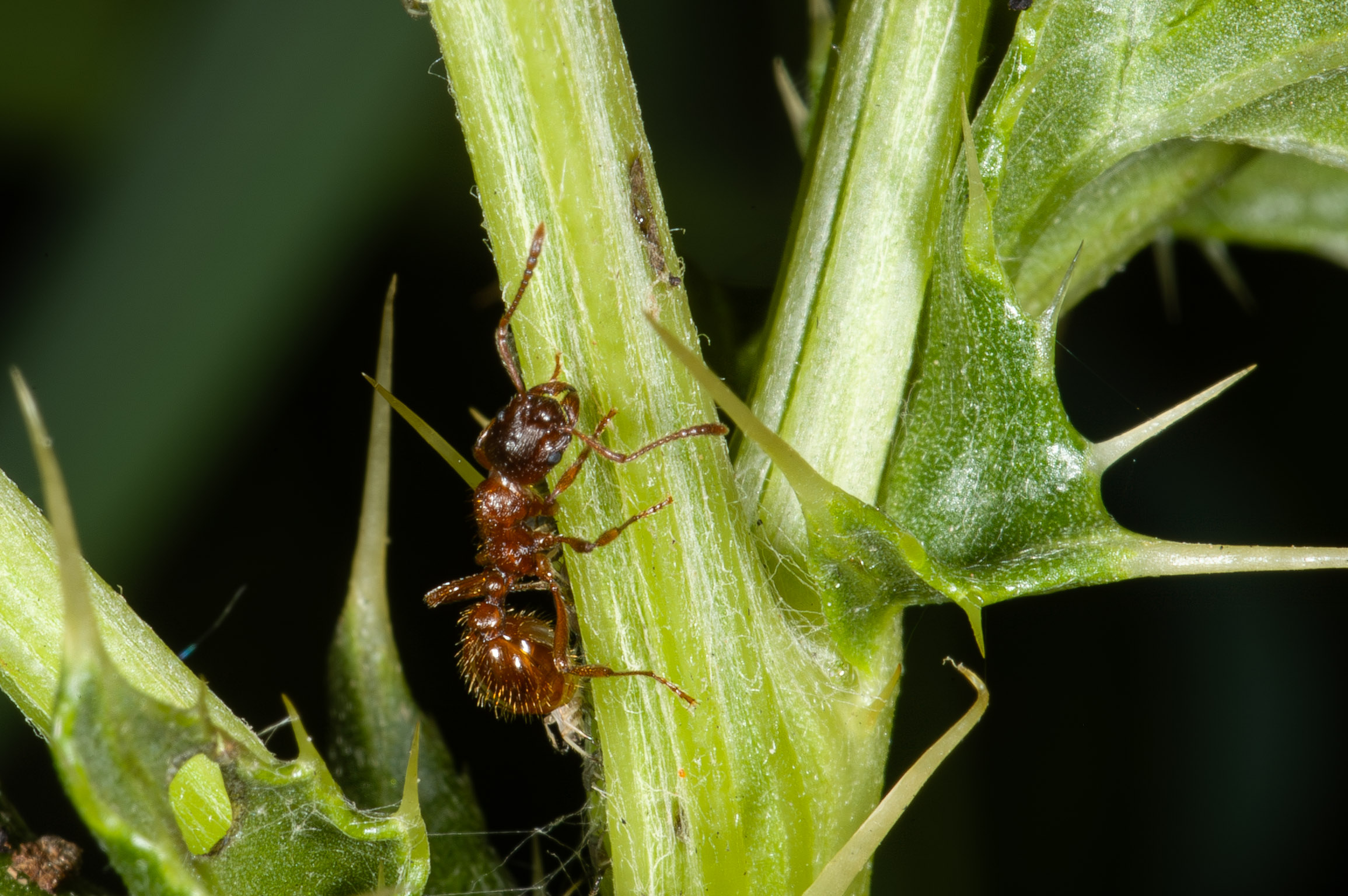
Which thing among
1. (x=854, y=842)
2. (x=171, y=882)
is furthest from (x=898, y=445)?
(x=171, y=882)

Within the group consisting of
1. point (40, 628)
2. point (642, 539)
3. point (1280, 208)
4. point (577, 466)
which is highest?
point (1280, 208)

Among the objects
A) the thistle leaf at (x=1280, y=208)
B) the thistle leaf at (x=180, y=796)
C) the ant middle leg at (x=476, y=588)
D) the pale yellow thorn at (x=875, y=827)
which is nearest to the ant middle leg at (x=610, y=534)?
the thistle leaf at (x=180, y=796)

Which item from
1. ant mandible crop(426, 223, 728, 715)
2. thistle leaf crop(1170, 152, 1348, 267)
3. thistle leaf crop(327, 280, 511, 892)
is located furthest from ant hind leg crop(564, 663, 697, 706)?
thistle leaf crop(1170, 152, 1348, 267)

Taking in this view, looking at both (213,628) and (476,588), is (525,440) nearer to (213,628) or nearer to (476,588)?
(476,588)

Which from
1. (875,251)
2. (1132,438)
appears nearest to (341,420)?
(875,251)

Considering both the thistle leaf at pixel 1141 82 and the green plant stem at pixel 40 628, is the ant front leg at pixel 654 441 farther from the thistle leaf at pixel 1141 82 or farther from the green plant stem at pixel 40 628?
the green plant stem at pixel 40 628

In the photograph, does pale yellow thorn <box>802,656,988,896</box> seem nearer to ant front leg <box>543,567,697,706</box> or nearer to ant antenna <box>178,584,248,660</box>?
ant front leg <box>543,567,697,706</box>

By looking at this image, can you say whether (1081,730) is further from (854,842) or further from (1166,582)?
(854,842)
